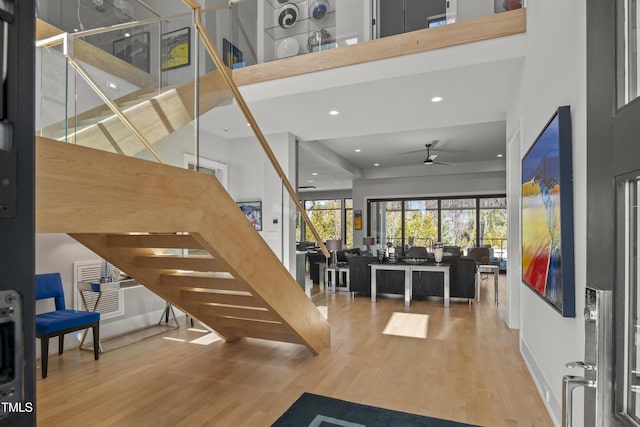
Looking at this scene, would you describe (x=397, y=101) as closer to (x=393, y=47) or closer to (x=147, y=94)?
(x=393, y=47)

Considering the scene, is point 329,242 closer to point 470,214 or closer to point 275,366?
point 275,366

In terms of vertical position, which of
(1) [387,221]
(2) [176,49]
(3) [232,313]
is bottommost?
(3) [232,313]

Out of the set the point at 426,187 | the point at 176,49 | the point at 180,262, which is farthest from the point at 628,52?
the point at 426,187

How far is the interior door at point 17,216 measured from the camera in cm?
66

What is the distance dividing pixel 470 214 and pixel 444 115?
7.15m

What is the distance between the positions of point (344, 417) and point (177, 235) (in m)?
1.86

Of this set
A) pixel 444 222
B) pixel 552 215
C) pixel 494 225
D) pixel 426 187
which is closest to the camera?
pixel 552 215

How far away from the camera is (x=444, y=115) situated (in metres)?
5.82

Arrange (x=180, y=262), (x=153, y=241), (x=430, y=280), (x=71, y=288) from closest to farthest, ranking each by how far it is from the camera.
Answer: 1. (x=153, y=241)
2. (x=180, y=262)
3. (x=71, y=288)
4. (x=430, y=280)

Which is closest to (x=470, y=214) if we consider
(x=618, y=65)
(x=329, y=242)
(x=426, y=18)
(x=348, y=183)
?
(x=348, y=183)

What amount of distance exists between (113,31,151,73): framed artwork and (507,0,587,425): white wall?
2.91 metres

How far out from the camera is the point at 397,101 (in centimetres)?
515

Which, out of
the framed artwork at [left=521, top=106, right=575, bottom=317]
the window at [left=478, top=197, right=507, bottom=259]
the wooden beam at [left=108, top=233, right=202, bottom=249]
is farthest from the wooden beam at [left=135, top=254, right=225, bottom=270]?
the window at [left=478, top=197, right=507, bottom=259]

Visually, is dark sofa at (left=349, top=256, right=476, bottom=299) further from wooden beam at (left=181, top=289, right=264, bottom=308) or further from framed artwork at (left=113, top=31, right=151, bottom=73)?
framed artwork at (left=113, top=31, right=151, bottom=73)
